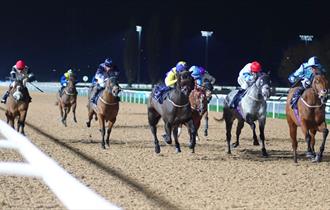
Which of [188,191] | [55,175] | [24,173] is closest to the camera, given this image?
[55,175]

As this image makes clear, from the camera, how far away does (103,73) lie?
13.8m

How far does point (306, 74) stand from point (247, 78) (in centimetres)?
183

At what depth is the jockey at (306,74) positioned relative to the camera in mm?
11062

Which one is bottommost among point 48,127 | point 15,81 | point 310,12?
point 48,127

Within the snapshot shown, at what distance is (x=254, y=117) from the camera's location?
12070mm

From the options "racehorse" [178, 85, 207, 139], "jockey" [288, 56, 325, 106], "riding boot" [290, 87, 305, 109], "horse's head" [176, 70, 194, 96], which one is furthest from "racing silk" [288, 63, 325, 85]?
"racehorse" [178, 85, 207, 139]

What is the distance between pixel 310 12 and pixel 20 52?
4840 centimetres

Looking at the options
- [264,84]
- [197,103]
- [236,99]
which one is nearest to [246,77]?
[236,99]

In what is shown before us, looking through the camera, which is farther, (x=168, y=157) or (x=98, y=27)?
(x=98, y=27)

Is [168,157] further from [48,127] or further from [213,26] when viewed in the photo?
[213,26]

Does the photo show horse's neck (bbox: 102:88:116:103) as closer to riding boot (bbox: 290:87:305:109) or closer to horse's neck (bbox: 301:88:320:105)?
riding boot (bbox: 290:87:305:109)

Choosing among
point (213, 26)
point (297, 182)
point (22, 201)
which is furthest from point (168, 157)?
point (213, 26)

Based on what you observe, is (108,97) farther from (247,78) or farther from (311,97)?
(311,97)

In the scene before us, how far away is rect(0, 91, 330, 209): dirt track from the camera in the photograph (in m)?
6.98
